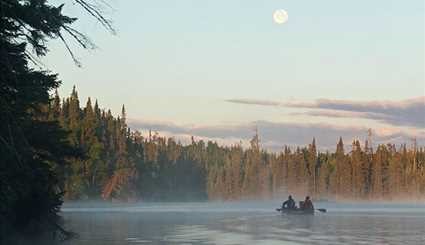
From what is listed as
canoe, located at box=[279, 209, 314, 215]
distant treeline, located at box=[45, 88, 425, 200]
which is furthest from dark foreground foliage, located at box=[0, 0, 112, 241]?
distant treeline, located at box=[45, 88, 425, 200]

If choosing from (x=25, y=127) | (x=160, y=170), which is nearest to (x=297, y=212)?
(x=25, y=127)

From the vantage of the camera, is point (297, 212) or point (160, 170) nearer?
point (297, 212)

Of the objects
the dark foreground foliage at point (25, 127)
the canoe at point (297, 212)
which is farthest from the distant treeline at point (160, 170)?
the dark foreground foliage at point (25, 127)

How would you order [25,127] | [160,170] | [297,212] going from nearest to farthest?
[25,127] < [297,212] < [160,170]

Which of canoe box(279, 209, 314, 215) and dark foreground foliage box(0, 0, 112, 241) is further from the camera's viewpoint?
canoe box(279, 209, 314, 215)

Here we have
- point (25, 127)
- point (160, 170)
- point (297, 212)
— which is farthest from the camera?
point (160, 170)

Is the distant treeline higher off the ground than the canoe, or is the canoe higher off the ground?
the distant treeline

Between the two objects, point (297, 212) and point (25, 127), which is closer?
point (25, 127)

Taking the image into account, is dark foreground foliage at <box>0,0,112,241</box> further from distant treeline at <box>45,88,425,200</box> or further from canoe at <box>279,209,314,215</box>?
distant treeline at <box>45,88,425,200</box>

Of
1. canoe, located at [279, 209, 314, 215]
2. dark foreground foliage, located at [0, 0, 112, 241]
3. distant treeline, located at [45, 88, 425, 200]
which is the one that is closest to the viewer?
dark foreground foliage, located at [0, 0, 112, 241]

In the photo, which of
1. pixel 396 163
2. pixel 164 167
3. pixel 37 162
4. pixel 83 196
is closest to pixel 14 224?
pixel 37 162

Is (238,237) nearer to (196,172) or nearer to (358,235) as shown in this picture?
(358,235)

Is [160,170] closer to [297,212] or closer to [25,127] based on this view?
[297,212]

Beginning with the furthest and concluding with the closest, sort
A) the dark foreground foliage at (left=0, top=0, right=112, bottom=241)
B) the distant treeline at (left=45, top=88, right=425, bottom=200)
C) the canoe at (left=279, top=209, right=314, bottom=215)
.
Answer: the distant treeline at (left=45, top=88, right=425, bottom=200) → the canoe at (left=279, top=209, right=314, bottom=215) → the dark foreground foliage at (left=0, top=0, right=112, bottom=241)
